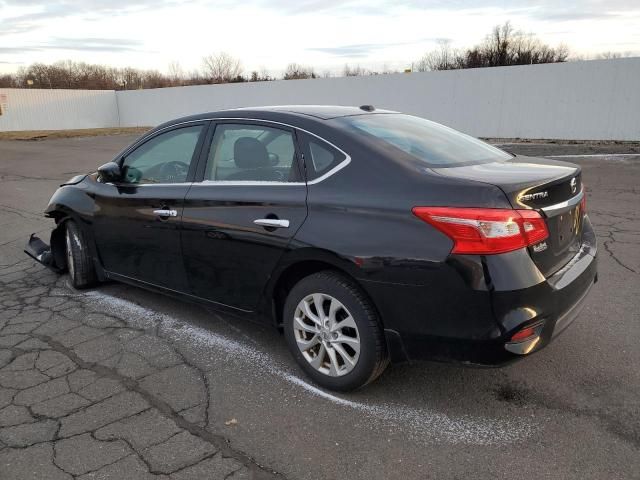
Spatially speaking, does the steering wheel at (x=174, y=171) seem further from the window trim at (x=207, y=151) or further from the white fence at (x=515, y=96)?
the white fence at (x=515, y=96)

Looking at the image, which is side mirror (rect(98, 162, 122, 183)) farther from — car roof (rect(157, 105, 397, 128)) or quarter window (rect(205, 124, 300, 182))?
quarter window (rect(205, 124, 300, 182))

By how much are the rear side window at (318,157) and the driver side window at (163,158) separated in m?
1.02

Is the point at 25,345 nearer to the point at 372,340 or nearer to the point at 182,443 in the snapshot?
the point at 182,443

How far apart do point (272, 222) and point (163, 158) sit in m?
1.43

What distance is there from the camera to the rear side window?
3088mm

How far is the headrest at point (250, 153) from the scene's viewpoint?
11.3 feet

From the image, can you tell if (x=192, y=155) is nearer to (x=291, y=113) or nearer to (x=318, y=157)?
(x=291, y=113)

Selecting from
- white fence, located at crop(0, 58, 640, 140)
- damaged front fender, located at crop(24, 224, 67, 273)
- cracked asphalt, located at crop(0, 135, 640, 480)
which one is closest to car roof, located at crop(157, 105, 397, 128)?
cracked asphalt, located at crop(0, 135, 640, 480)

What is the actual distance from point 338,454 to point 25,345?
8.40 feet

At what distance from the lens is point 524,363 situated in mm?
3412

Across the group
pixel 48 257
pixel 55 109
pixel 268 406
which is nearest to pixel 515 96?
pixel 48 257

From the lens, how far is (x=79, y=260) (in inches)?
190

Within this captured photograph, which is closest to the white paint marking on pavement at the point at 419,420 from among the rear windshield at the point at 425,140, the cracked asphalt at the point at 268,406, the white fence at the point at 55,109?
the cracked asphalt at the point at 268,406

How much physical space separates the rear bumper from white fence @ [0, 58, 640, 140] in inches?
689
